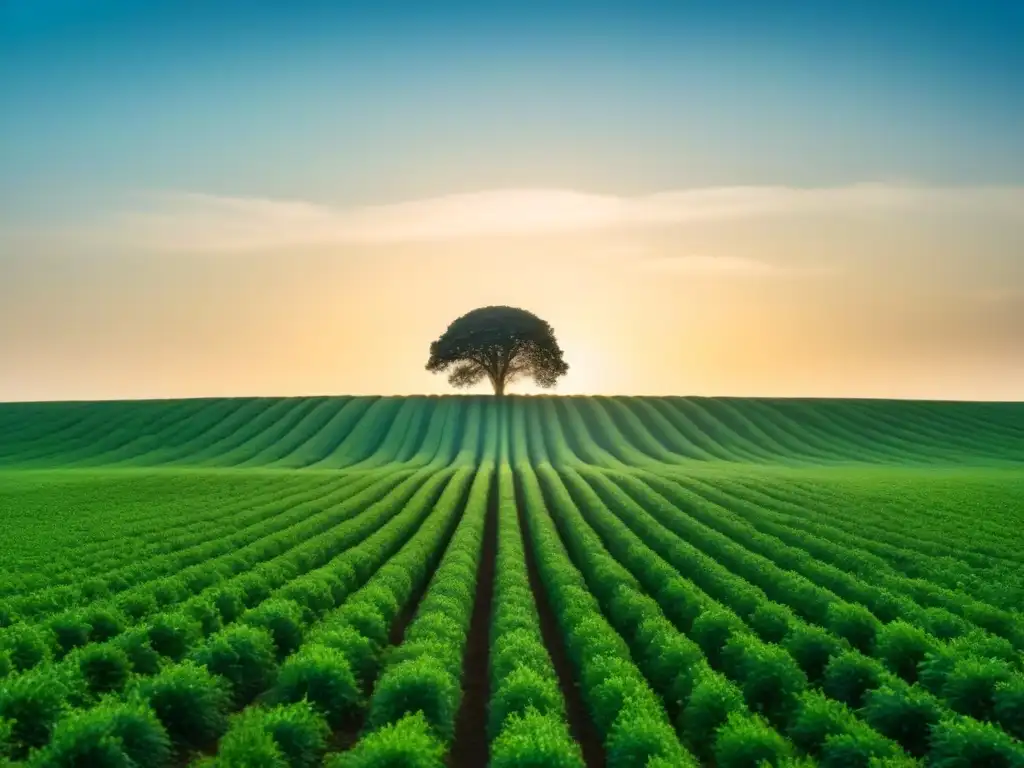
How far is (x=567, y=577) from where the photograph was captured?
907 inches

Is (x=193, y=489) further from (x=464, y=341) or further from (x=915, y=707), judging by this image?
(x=464, y=341)

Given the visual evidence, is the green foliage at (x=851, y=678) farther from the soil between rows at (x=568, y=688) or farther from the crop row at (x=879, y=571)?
the crop row at (x=879, y=571)

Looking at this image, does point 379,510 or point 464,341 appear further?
point 464,341

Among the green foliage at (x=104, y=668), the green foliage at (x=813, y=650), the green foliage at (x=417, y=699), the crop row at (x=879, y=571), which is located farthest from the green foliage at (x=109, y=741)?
the crop row at (x=879, y=571)

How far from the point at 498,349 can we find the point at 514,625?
8834 cm

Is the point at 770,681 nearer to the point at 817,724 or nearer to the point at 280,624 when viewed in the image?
the point at 817,724

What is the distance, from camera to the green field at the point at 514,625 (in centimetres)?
1196

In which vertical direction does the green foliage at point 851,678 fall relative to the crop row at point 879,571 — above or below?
below

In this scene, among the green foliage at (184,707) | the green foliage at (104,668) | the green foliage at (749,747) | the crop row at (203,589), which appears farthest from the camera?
the crop row at (203,589)

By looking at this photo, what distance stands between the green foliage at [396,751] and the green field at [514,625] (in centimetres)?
4

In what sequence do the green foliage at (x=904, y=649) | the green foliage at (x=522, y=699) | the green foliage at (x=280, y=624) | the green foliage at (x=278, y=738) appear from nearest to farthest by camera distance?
the green foliage at (x=278, y=738) → the green foliage at (x=522, y=699) → the green foliage at (x=904, y=649) → the green foliage at (x=280, y=624)

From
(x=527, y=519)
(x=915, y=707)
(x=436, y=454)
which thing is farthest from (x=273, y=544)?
(x=436, y=454)

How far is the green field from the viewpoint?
12.0 meters

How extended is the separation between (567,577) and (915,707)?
11177 mm
